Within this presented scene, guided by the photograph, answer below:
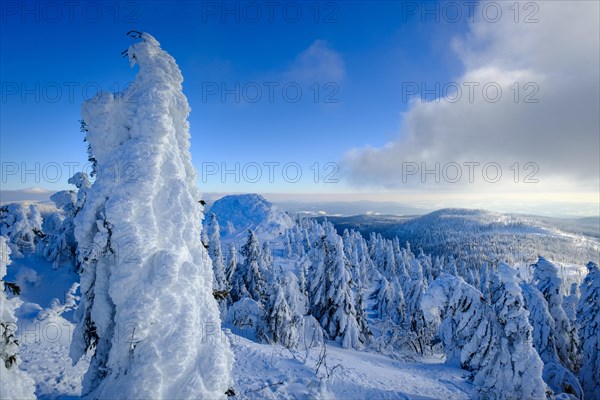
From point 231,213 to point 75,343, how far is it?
15124cm

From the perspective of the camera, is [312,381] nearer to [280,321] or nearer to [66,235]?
[280,321]

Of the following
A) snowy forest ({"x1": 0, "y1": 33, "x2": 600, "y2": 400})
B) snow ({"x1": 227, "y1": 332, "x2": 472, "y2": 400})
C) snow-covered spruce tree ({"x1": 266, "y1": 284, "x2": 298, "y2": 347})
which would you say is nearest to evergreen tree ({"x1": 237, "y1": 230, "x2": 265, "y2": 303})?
snowy forest ({"x1": 0, "y1": 33, "x2": 600, "y2": 400})

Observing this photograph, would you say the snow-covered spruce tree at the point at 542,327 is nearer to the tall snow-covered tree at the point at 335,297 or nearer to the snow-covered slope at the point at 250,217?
the tall snow-covered tree at the point at 335,297

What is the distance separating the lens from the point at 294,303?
2406cm

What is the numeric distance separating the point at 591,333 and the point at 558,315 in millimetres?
3367

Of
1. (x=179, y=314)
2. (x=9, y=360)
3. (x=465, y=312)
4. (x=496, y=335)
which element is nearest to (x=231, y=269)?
(x=465, y=312)

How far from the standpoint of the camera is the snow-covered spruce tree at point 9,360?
426 centimetres

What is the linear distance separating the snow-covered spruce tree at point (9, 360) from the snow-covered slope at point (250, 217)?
121546 millimetres

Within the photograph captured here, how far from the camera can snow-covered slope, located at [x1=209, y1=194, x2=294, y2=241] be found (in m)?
135

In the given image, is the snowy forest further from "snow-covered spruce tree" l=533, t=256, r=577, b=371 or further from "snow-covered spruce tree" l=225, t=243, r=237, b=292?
A: "snow-covered spruce tree" l=225, t=243, r=237, b=292

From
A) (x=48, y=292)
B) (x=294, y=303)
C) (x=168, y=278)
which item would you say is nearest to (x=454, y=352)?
(x=294, y=303)

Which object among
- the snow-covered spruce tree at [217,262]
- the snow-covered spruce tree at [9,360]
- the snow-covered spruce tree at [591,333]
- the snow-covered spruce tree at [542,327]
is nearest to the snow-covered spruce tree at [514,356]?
the snow-covered spruce tree at [542,327]

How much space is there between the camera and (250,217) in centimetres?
14538

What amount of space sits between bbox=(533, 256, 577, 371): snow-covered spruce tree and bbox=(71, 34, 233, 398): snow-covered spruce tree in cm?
2622
